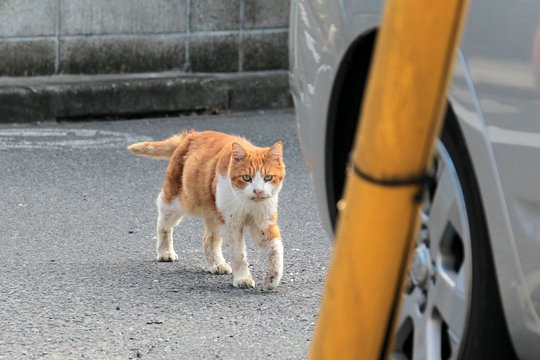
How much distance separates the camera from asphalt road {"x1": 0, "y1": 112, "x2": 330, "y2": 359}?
423 centimetres

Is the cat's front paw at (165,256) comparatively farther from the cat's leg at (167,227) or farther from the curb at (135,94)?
the curb at (135,94)

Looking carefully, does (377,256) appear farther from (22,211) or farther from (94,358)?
(22,211)

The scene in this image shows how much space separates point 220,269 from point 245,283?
10.9 inches

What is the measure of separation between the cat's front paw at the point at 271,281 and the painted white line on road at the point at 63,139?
10.2 ft

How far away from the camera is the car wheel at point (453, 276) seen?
8.89ft

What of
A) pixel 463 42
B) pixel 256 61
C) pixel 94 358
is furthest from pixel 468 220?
pixel 256 61

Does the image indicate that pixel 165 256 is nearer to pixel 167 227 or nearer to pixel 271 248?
pixel 167 227

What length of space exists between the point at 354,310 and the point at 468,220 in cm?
85

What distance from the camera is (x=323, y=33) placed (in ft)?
11.4

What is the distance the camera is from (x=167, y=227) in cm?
533

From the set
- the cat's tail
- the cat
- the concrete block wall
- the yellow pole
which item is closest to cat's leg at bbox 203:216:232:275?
the cat

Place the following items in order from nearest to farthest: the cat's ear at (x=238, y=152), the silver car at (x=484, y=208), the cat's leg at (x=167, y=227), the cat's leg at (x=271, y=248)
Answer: the silver car at (x=484, y=208) < the cat's leg at (x=271, y=248) < the cat's ear at (x=238, y=152) < the cat's leg at (x=167, y=227)

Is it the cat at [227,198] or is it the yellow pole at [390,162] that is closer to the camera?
the yellow pole at [390,162]

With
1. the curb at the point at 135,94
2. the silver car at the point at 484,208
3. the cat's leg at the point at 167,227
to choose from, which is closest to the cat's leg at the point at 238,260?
the cat's leg at the point at 167,227
